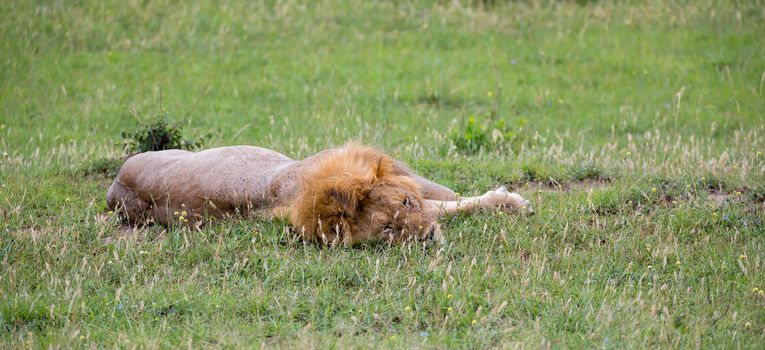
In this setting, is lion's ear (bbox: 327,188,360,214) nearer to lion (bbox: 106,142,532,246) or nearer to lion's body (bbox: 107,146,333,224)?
lion (bbox: 106,142,532,246)

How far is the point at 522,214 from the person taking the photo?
6.54 metres

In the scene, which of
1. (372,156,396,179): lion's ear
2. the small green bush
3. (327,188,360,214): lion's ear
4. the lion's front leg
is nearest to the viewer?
(327,188,360,214): lion's ear

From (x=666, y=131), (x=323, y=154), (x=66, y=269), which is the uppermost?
(x=323, y=154)

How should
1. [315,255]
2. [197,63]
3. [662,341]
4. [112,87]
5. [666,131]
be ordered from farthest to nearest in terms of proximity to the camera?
[197,63], [112,87], [666,131], [315,255], [662,341]

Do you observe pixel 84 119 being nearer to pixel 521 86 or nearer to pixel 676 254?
pixel 521 86

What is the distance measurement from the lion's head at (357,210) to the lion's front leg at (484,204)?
47cm

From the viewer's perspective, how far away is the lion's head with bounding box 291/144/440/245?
593cm

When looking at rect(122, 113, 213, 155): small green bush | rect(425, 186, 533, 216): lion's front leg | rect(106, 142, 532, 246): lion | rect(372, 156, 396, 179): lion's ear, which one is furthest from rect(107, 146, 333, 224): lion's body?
rect(122, 113, 213, 155): small green bush

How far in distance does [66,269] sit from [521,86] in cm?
813

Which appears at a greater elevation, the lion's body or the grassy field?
the lion's body

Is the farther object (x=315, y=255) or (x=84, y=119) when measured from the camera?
(x=84, y=119)

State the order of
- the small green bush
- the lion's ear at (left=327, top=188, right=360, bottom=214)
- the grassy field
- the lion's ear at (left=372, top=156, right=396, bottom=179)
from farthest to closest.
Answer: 1. the small green bush
2. the lion's ear at (left=372, top=156, right=396, bottom=179)
3. the lion's ear at (left=327, top=188, right=360, bottom=214)
4. the grassy field

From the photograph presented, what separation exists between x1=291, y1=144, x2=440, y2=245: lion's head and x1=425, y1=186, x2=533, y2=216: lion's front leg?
0.47m

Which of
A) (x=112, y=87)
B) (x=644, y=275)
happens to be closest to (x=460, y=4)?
(x=112, y=87)
